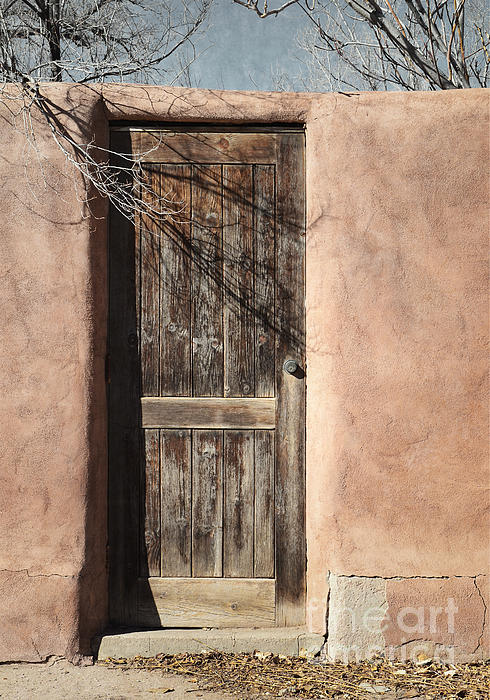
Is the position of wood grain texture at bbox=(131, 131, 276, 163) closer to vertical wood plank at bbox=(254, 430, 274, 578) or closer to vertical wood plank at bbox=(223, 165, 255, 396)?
vertical wood plank at bbox=(223, 165, 255, 396)

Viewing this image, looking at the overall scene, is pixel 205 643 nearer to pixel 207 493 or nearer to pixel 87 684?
pixel 87 684

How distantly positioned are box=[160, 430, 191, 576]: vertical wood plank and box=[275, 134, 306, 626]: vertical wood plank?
0.44 m

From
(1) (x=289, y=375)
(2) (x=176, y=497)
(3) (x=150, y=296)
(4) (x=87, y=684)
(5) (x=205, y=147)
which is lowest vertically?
(4) (x=87, y=684)

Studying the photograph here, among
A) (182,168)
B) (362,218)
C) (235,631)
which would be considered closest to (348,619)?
(235,631)

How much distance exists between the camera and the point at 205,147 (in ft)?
10.3

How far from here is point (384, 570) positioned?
296 centimetres

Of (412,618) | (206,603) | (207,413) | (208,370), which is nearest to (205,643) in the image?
(206,603)

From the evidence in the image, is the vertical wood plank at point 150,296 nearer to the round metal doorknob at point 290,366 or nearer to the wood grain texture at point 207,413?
the wood grain texture at point 207,413

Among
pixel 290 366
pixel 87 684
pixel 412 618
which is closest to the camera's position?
pixel 87 684

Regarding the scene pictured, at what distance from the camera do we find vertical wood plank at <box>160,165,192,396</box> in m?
3.15

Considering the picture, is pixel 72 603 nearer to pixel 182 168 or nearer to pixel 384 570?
pixel 384 570

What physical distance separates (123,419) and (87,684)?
1.17 metres

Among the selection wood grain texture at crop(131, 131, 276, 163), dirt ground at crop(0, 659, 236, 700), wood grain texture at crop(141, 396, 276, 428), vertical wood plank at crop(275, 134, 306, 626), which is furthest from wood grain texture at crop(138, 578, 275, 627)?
wood grain texture at crop(131, 131, 276, 163)

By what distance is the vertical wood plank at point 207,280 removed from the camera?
315 centimetres
